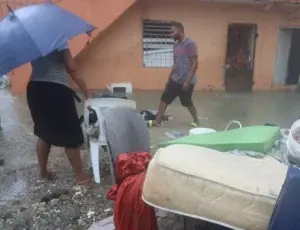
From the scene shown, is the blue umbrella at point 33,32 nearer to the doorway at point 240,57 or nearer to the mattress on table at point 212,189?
the mattress on table at point 212,189

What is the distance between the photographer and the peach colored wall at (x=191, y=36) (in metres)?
9.94

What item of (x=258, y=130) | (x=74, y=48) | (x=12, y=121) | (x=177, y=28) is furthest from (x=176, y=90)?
(x=74, y=48)

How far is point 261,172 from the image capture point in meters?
2.23

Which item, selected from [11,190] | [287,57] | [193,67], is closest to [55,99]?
[11,190]

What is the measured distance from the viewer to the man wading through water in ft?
19.2

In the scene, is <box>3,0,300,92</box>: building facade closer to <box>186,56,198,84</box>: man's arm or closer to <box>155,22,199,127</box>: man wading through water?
<box>155,22,199,127</box>: man wading through water

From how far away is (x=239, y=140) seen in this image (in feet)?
9.32

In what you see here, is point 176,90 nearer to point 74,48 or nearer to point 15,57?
point 15,57

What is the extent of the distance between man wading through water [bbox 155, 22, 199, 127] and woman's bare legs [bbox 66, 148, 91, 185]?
8.69 ft

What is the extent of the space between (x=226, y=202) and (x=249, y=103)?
7172mm

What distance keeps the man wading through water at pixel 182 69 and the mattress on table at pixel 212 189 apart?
3.84 m

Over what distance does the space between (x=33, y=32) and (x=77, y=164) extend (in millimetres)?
1316

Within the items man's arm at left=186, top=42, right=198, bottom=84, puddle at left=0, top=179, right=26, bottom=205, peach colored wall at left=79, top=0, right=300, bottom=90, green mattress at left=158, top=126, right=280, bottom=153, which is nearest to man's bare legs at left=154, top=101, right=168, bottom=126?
man's arm at left=186, top=42, right=198, bottom=84

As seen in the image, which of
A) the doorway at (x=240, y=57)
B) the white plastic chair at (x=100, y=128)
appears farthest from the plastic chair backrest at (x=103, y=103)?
the doorway at (x=240, y=57)
